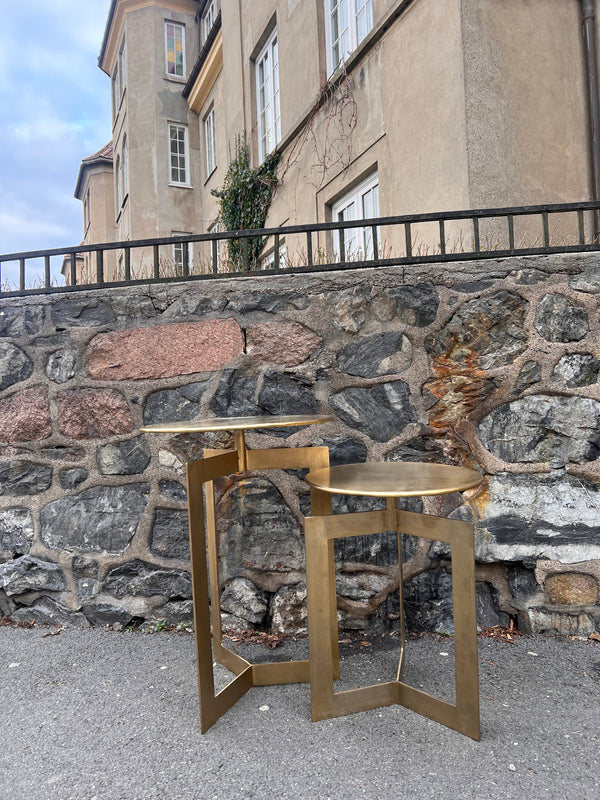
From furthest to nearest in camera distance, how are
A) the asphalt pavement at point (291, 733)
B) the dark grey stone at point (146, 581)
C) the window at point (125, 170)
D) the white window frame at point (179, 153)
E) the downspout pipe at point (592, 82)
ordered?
the window at point (125, 170) → the white window frame at point (179, 153) → the downspout pipe at point (592, 82) → the dark grey stone at point (146, 581) → the asphalt pavement at point (291, 733)

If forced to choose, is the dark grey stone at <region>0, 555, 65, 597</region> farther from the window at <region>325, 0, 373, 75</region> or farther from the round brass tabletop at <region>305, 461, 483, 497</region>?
the window at <region>325, 0, 373, 75</region>

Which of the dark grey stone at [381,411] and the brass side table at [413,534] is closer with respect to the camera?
the brass side table at [413,534]

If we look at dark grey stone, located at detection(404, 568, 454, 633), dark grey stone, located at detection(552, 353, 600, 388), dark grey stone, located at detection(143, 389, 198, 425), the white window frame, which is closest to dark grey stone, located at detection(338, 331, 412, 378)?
dark grey stone, located at detection(552, 353, 600, 388)

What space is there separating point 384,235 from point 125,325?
3211 mm

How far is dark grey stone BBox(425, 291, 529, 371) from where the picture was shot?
277 centimetres

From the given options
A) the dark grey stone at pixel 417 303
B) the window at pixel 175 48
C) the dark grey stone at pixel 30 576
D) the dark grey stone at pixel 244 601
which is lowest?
the dark grey stone at pixel 244 601

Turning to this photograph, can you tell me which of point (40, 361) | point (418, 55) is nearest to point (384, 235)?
point (418, 55)

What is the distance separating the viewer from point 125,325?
3.01m

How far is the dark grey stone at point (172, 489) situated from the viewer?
2936mm

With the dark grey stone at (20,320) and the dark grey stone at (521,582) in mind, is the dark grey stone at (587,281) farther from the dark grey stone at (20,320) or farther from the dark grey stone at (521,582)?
the dark grey stone at (20,320)

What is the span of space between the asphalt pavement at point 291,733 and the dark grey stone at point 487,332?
1.26m

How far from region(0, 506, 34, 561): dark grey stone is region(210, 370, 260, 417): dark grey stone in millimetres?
1115

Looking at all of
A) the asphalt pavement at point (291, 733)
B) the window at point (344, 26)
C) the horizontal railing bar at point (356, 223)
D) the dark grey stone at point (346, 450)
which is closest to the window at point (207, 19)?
the window at point (344, 26)

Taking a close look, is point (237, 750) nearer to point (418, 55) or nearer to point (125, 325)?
point (125, 325)
